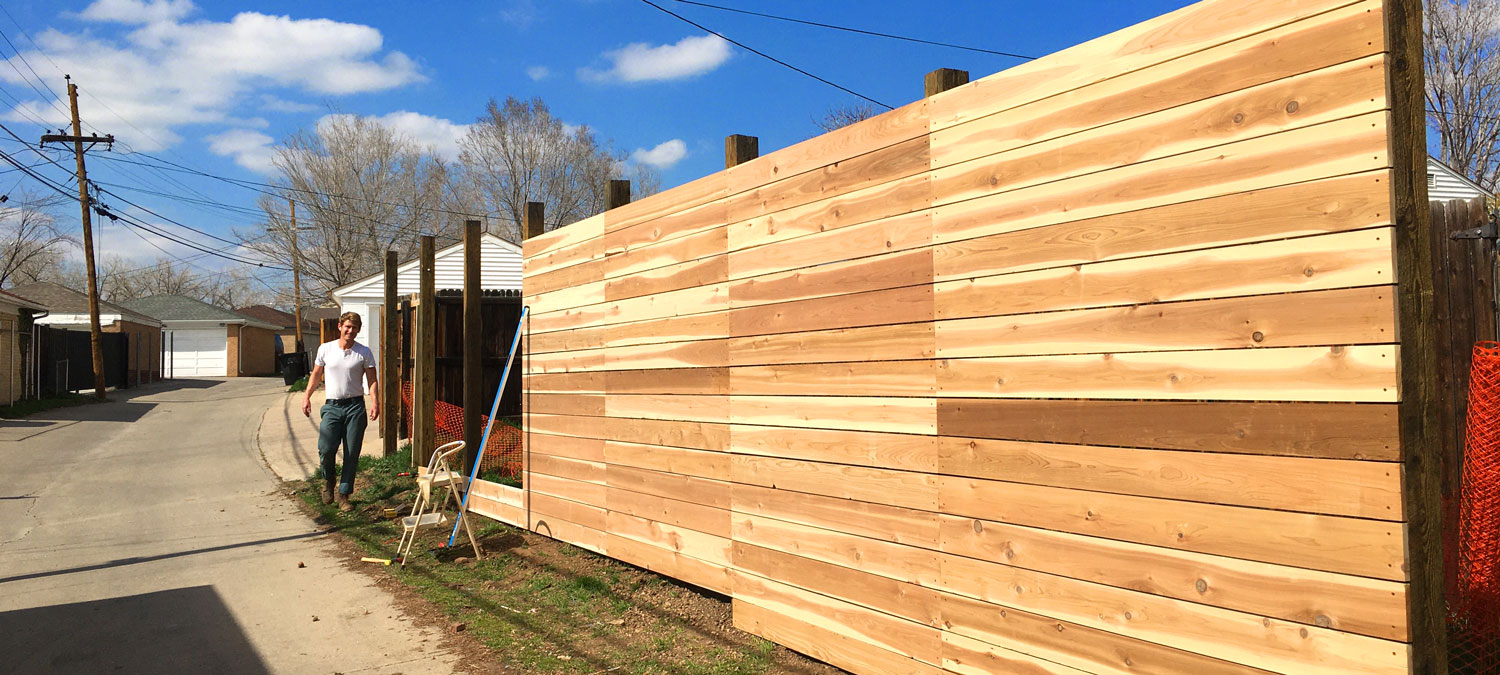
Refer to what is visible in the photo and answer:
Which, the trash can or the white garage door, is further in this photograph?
the white garage door

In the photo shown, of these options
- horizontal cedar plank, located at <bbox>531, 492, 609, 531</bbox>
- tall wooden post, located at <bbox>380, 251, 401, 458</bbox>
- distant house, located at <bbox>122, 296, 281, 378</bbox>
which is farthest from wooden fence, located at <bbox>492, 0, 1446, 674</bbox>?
distant house, located at <bbox>122, 296, 281, 378</bbox>

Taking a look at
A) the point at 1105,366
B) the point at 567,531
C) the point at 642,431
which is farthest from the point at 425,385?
the point at 1105,366

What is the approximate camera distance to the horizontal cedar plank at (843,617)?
12.3 feet

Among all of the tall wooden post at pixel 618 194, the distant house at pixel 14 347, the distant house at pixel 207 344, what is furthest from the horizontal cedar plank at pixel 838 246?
the distant house at pixel 207 344

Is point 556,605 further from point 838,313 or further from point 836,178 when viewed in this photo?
point 836,178

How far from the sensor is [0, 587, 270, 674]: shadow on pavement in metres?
4.52

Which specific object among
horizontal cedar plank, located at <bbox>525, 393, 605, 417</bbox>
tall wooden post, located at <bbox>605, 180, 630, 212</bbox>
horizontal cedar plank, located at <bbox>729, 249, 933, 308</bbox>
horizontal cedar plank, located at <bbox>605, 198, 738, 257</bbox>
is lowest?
horizontal cedar plank, located at <bbox>525, 393, 605, 417</bbox>

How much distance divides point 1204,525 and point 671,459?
3.35m

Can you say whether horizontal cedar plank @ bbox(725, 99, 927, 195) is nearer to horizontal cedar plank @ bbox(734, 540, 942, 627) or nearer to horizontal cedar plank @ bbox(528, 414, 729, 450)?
horizontal cedar plank @ bbox(528, 414, 729, 450)

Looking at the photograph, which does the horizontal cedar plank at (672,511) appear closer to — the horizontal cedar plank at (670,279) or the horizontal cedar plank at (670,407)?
the horizontal cedar plank at (670,407)

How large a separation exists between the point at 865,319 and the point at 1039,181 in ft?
3.61

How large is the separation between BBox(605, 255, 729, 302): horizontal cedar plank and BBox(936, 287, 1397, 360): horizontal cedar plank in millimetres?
1910

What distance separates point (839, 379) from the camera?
14.0 feet

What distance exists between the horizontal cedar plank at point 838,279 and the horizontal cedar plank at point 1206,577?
3.43 feet
